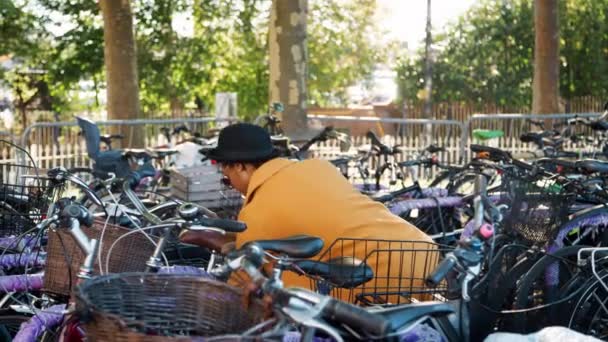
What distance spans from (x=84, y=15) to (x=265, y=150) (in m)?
23.0

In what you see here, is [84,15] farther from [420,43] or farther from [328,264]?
[328,264]

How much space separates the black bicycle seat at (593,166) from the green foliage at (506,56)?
1010 inches

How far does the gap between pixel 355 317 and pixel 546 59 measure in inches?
711

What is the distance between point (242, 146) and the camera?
4.52 metres

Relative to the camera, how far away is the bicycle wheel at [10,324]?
448 cm

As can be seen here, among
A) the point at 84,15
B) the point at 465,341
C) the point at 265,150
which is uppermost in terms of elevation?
the point at 84,15

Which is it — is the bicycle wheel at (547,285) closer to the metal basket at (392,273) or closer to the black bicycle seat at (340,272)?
the metal basket at (392,273)

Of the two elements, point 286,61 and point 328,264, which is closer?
point 328,264

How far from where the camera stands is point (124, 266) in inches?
160

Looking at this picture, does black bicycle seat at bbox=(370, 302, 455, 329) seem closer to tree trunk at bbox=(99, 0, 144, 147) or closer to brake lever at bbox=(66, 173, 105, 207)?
brake lever at bbox=(66, 173, 105, 207)

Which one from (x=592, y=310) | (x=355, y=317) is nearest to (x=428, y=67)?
(x=592, y=310)

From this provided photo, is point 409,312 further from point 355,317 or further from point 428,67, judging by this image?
point 428,67

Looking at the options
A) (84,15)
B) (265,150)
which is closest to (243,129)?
(265,150)

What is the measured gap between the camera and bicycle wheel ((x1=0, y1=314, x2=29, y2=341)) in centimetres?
448
